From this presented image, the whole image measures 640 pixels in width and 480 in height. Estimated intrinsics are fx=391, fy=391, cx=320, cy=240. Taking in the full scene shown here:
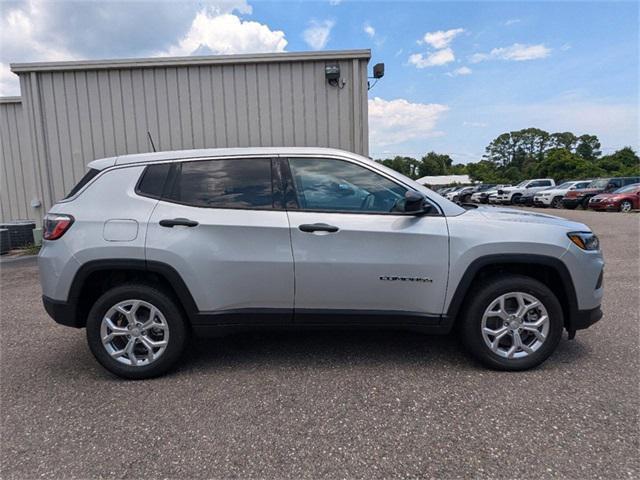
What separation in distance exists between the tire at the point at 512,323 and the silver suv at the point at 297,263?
0.04 ft

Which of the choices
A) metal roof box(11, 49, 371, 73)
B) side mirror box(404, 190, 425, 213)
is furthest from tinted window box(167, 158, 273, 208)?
metal roof box(11, 49, 371, 73)

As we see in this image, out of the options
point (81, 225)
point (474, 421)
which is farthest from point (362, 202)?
point (81, 225)

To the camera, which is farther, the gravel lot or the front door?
the front door

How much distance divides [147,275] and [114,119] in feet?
22.8

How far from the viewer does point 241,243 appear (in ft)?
9.66

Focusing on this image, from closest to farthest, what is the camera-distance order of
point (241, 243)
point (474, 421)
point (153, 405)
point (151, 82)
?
1. point (474, 421)
2. point (153, 405)
3. point (241, 243)
4. point (151, 82)

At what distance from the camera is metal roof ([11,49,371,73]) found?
802 centimetres

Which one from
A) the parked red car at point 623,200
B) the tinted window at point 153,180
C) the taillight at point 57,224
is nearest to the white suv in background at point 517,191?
the parked red car at point 623,200

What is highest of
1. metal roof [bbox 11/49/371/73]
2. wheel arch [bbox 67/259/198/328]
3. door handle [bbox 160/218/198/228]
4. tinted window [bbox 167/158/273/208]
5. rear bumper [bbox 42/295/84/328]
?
metal roof [bbox 11/49/371/73]

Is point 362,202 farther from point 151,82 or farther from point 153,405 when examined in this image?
point 151,82

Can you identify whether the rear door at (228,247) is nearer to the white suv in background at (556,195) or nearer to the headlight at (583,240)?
the headlight at (583,240)

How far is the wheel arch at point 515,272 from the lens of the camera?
2.96 m

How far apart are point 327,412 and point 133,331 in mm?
1608

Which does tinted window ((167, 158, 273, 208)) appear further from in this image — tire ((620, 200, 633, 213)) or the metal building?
tire ((620, 200, 633, 213))
